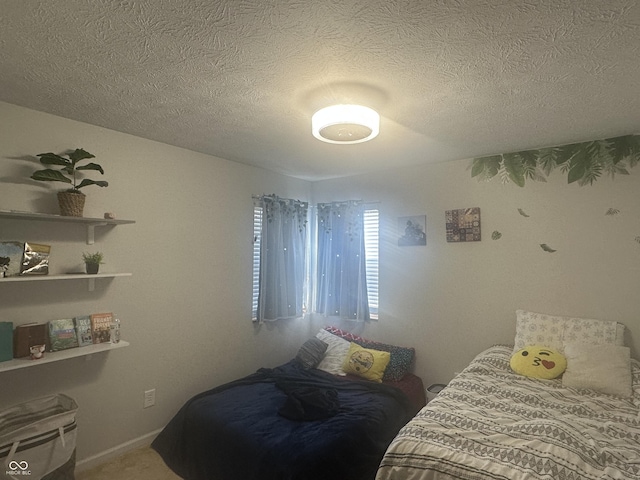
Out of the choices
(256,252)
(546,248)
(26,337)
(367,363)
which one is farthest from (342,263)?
(26,337)

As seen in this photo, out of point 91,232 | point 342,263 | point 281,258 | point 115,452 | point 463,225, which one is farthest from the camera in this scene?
point 342,263

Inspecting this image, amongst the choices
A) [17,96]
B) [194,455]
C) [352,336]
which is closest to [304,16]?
[17,96]

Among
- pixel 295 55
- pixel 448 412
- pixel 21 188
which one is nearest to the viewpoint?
pixel 295 55

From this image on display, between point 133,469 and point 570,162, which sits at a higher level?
point 570,162

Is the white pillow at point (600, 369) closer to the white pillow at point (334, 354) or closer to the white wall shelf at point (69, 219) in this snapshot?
the white pillow at point (334, 354)

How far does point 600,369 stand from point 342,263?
2.20m

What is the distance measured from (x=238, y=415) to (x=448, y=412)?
1.34 m

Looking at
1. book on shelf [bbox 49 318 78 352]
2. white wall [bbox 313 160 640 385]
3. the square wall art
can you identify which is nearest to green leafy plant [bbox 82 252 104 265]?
book on shelf [bbox 49 318 78 352]

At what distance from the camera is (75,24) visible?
130 cm

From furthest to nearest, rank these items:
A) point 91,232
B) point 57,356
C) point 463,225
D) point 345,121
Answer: point 463,225
point 91,232
point 57,356
point 345,121

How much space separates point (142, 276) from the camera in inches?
101

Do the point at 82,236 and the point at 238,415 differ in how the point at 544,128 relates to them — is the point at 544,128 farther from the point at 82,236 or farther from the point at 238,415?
the point at 82,236

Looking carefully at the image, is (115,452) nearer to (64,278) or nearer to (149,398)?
(149,398)

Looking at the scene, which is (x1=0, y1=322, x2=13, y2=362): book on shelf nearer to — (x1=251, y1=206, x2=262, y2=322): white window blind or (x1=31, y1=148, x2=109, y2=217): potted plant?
(x1=31, y1=148, x2=109, y2=217): potted plant
